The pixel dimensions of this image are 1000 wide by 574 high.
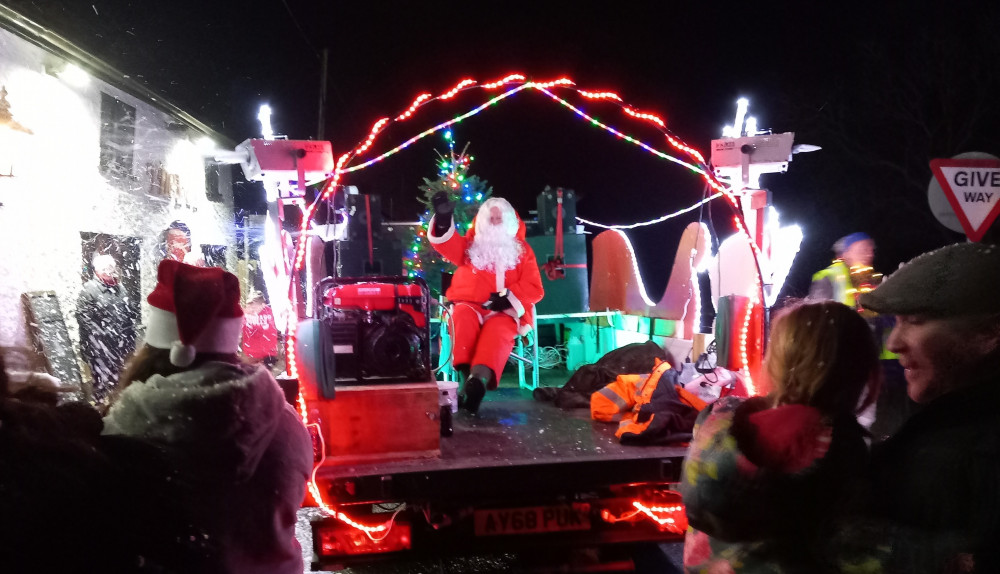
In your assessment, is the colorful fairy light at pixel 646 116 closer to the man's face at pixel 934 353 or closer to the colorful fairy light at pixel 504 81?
the colorful fairy light at pixel 504 81

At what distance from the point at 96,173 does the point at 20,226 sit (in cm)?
178

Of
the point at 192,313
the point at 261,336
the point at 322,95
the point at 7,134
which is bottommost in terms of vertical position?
the point at 261,336

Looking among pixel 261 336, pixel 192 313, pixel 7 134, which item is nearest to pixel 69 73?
pixel 7 134

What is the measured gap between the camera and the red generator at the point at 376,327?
132 inches

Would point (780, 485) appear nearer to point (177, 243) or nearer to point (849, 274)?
point (849, 274)

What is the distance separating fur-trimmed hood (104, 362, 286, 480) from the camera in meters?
1.35

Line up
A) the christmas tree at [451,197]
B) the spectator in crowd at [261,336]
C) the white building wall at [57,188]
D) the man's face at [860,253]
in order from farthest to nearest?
the christmas tree at [451,197]
the spectator in crowd at [261,336]
the white building wall at [57,188]
the man's face at [860,253]

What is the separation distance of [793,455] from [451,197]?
1137 centimetres

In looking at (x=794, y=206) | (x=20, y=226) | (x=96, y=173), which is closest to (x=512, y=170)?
(x=794, y=206)

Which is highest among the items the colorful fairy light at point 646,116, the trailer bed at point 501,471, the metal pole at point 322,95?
the metal pole at point 322,95

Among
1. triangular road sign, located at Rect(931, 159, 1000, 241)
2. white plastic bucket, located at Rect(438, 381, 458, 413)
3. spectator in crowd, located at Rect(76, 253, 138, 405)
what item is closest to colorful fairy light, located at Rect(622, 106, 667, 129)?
white plastic bucket, located at Rect(438, 381, 458, 413)

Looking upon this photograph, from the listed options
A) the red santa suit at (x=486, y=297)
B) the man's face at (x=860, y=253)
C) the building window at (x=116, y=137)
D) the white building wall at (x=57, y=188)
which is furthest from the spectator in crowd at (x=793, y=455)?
the building window at (x=116, y=137)

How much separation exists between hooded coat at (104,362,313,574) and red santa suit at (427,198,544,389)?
2.76 metres

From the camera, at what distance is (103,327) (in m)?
6.57
